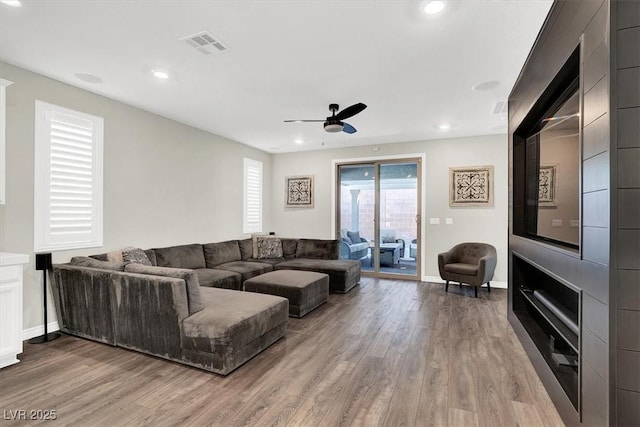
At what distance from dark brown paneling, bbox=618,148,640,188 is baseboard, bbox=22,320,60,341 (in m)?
4.75

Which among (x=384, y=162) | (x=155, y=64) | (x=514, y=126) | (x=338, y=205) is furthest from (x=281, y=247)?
(x=514, y=126)

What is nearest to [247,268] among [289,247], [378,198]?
[289,247]

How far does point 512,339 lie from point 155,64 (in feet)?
14.6

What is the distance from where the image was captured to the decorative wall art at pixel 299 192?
22.4 feet

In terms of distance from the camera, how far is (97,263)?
3070 mm

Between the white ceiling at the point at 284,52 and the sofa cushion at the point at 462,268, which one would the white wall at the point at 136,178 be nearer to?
the white ceiling at the point at 284,52

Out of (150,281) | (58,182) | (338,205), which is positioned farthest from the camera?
(338,205)

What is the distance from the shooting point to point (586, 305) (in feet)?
5.06

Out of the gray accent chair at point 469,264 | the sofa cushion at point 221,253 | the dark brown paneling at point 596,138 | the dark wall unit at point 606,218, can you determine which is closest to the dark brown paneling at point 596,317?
the dark wall unit at point 606,218

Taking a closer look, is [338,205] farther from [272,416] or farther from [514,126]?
[272,416]

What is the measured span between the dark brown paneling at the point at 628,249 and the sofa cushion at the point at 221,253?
476 cm

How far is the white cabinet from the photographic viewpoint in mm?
2482

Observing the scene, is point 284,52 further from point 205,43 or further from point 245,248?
point 245,248

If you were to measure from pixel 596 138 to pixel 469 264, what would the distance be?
415 cm
